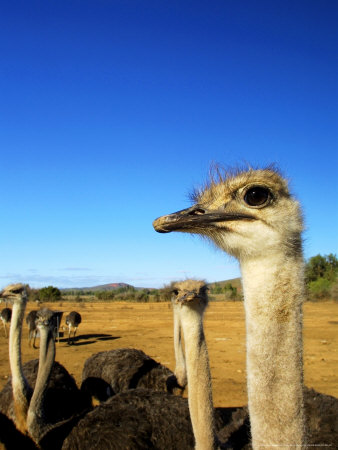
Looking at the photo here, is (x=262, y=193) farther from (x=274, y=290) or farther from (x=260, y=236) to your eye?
(x=274, y=290)

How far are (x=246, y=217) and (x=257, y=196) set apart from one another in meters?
0.11

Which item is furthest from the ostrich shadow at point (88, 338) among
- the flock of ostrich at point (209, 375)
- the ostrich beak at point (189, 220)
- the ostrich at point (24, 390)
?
the ostrich beak at point (189, 220)

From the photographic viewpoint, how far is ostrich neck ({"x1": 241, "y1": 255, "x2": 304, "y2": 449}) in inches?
66.8

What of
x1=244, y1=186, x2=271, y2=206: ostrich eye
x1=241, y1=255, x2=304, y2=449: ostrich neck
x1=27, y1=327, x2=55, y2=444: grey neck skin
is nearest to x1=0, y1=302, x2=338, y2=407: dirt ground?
x1=27, y1=327, x2=55, y2=444: grey neck skin

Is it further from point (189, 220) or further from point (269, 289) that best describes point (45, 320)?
point (269, 289)

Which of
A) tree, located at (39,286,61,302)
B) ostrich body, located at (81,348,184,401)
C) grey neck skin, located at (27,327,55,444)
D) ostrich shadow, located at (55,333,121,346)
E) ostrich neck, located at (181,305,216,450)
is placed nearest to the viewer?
ostrich neck, located at (181,305,216,450)

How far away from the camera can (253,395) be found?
1.76 meters

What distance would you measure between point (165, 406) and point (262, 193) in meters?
2.77

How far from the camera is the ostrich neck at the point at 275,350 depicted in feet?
5.57

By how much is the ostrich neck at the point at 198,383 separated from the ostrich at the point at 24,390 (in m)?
2.17

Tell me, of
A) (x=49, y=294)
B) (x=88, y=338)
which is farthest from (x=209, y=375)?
(x=49, y=294)

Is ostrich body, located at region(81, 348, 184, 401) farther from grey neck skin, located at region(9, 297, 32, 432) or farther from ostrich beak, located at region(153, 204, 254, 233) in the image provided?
ostrich beak, located at region(153, 204, 254, 233)

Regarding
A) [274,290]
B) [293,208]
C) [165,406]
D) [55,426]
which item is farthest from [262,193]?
[55,426]

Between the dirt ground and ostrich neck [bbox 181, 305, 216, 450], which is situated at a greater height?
ostrich neck [bbox 181, 305, 216, 450]
